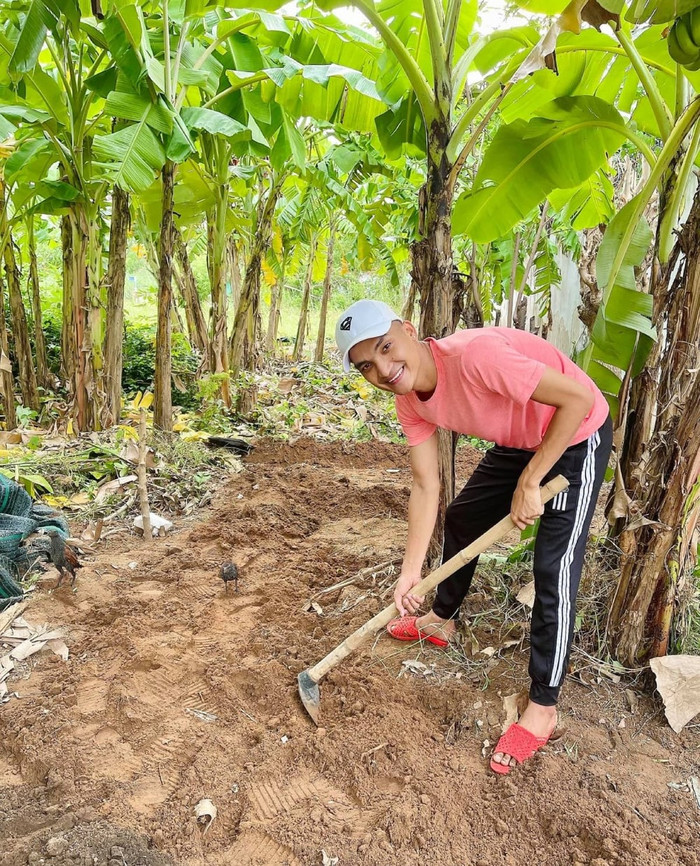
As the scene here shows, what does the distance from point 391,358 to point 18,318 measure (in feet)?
16.8

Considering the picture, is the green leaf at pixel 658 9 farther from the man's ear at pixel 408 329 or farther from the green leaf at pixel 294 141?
the green leaf at pixel 294 141

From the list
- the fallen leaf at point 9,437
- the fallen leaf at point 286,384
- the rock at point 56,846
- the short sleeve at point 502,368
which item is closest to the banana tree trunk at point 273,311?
the fallen leaf at point 286,384

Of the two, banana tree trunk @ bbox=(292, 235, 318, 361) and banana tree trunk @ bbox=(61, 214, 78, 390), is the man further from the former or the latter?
banana tree trunk @ bbox=(292, 235, 318, 361)

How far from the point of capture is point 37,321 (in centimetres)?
620

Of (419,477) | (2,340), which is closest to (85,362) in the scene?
(2,340)

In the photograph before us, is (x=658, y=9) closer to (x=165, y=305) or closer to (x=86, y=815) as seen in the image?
(x=86, y=815)

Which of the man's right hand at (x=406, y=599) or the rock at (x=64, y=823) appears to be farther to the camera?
Answer: the man's right hand at (x=406, y=599)

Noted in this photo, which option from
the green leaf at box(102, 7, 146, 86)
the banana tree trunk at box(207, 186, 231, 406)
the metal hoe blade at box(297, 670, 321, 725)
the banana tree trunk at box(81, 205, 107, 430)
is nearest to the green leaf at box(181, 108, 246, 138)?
the green leaf at box(102, 7, 146, 86)

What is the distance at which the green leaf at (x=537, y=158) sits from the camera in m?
2.22

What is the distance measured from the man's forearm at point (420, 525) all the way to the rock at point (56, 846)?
128 centimetres

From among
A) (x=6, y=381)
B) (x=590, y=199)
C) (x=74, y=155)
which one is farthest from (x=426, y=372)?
(x=6, y=381)

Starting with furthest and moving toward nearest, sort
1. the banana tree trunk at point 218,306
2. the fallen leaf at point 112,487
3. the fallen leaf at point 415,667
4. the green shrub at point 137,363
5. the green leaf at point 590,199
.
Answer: the green shrub at point 137,363
the banana tree trunk at point 218,306
the fallen leaf at point 112,487
the green leaf at point 590,199
the fallen leaf at point 415,667

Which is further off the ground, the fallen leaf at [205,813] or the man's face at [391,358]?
the man's face at [391,358]

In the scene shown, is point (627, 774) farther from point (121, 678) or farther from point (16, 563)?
point (16, 563)
